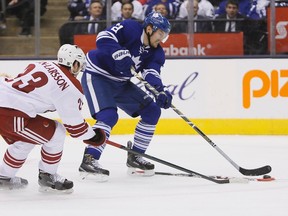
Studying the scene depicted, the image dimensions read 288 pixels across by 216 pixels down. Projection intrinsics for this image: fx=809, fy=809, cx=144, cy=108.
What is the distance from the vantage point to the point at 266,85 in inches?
296

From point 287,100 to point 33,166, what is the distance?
2855mm

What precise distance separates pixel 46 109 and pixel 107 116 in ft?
2.48

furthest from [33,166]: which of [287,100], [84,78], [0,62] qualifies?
[287,100]

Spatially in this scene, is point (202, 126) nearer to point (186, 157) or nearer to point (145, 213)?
point (186, 157)

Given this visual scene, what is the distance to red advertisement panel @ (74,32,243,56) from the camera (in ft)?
25.6

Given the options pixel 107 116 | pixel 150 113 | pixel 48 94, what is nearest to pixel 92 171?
pixel 107 116

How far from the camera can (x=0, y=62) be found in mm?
7699

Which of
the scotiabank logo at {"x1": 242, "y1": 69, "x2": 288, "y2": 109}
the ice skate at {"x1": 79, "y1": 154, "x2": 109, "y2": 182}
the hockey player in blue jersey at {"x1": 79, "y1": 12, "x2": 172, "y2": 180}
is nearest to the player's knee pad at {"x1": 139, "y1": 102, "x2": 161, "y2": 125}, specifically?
the hockey player in blue jersey at {"x1": 79, "y1": 12, "x2": 172, "y2": 180}

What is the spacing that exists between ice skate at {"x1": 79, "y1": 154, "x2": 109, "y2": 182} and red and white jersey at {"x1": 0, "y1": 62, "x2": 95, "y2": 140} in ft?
2.06

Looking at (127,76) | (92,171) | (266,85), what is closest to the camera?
(92,171)

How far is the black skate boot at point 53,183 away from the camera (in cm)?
450

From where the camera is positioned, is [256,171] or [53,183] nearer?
[53,183]

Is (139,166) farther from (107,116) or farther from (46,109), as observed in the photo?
(46,109)

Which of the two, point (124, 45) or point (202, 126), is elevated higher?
point (124, 45)
